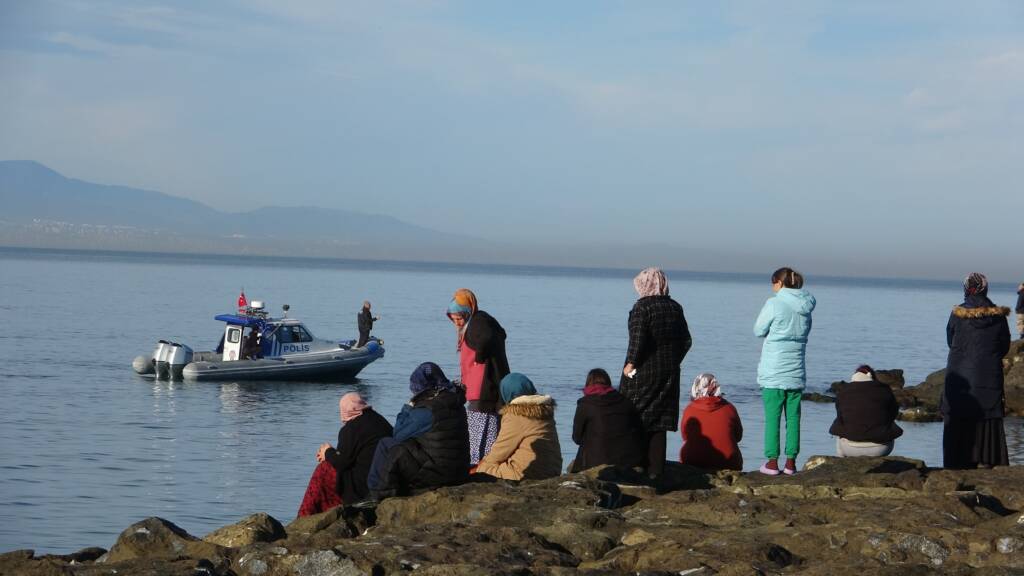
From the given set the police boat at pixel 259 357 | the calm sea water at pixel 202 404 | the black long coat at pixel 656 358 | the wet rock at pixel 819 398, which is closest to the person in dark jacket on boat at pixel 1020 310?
the calm sea water at pixel 202 404

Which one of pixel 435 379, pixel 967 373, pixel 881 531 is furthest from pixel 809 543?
pixel 967 373

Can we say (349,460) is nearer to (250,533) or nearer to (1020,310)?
(250,533)

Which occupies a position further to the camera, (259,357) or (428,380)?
(259,357)

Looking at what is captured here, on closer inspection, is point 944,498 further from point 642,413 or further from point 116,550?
point 116,550

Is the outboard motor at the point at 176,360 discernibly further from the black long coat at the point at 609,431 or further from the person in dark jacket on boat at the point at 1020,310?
the black long coat at the point at 609,431

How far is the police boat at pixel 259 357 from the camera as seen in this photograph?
1368 inches

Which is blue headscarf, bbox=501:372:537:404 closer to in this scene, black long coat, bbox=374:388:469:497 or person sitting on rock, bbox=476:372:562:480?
person sitting on rock, bbox=476:372:562:480

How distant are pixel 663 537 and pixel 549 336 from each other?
180ft

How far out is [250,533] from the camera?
915 cm

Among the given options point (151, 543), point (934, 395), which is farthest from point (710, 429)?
point (934, 395)

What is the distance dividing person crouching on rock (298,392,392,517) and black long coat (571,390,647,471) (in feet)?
5.53

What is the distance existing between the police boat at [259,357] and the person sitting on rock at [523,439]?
24.8 meters

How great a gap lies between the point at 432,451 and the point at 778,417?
140 inches

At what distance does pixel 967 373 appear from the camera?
11859 millimetres
